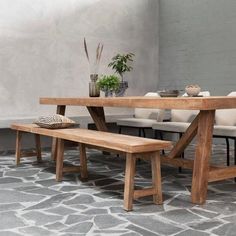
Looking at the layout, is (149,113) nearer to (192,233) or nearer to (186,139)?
(186,139)

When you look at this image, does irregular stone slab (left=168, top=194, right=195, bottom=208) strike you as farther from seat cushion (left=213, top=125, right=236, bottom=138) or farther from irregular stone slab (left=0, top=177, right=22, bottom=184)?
irregular stone slab (left=0, top=177, right=22, bottom=184)

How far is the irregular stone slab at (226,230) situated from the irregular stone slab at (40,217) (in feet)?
3.40

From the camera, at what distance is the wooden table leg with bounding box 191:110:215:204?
2980 millimetres

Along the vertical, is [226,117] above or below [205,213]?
above

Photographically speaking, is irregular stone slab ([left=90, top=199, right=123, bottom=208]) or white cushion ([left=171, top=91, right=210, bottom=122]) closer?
irregular stone slab ([left=90, top=199, right=123, bottom=208])

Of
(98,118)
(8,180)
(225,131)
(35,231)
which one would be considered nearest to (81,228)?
(35,231)

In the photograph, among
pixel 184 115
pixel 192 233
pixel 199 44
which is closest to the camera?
pixel 192 233

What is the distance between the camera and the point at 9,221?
261cm

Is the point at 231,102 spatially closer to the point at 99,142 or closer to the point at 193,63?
the point at 99,142

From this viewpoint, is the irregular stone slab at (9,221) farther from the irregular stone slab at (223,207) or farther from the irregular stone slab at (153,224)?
the irregular stone slab at (223,207)

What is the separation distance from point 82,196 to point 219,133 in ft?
5.02

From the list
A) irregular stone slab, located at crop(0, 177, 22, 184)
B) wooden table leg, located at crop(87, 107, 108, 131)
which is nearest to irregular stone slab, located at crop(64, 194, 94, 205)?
irregular stone slab, located at crop(0, 177, 22, 184)

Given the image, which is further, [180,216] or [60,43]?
[60,43]

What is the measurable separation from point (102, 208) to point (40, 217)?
47 cm
